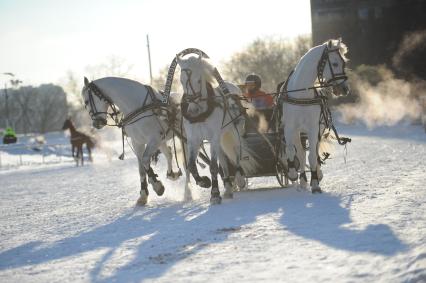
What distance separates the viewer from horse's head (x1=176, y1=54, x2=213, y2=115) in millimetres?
9417

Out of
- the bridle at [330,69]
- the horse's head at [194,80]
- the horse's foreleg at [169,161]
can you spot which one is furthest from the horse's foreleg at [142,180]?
the bridle at [330,69]

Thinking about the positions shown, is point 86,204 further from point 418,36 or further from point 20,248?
point 418,36

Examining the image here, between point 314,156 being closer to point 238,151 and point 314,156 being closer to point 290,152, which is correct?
point 290,152

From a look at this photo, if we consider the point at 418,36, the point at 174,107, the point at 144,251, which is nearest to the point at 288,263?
the point at 144,251

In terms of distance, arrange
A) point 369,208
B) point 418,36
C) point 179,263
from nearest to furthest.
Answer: point 179,263, point 369,208, point 418,36

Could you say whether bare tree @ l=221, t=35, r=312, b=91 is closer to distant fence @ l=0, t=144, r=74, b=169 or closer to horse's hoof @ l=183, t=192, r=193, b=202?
distant fence @ l=0, t=144, r=74, b=169

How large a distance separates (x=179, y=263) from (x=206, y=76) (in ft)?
14.5

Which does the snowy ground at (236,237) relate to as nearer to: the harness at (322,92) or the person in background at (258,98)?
the harness at (322,92)

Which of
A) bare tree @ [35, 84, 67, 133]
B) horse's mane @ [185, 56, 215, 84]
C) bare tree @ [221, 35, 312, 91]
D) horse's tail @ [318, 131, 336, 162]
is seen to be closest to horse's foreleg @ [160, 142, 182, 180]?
horse's mane @ [185, 56, 215, 84]

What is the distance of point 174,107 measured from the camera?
35.4 ft

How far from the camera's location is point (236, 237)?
678 cm

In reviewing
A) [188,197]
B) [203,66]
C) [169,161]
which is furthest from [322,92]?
[169,161]

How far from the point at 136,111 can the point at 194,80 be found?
138 centimetres

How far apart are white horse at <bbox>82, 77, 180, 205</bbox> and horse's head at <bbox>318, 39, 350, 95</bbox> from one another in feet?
9.18
